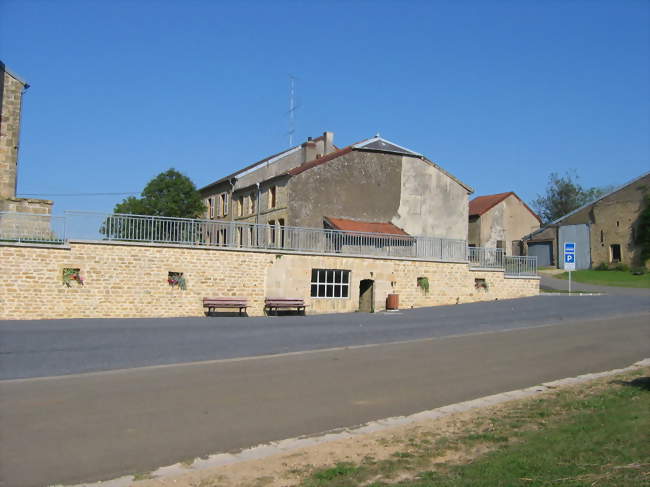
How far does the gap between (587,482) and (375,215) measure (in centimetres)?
2788

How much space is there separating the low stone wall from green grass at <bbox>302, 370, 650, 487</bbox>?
14702 mm

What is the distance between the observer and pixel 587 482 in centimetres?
514

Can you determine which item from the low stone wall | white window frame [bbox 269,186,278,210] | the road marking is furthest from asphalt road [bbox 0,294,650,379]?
white window frame [bbox 269,186,278,210]

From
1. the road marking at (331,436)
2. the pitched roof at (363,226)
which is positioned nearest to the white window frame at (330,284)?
the pitched roof at (363,226)

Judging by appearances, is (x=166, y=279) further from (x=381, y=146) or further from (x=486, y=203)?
(x=486, y=203)

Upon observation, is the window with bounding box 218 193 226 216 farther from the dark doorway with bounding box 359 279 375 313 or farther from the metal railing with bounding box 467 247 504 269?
the metal railing with bounding box 467 247 504 269

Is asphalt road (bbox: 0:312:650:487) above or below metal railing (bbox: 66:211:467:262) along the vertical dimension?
below

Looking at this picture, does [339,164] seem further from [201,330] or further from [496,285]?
[201,330]

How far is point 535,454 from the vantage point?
243 inches

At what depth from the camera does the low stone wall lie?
18.7 m

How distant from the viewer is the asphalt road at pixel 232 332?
12.9 meters

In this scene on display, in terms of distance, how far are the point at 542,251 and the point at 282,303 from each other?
3021 cm

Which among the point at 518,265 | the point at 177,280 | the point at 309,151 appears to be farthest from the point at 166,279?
the point at 309,151

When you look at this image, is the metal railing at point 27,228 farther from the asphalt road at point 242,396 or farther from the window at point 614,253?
the window at point 614,253
